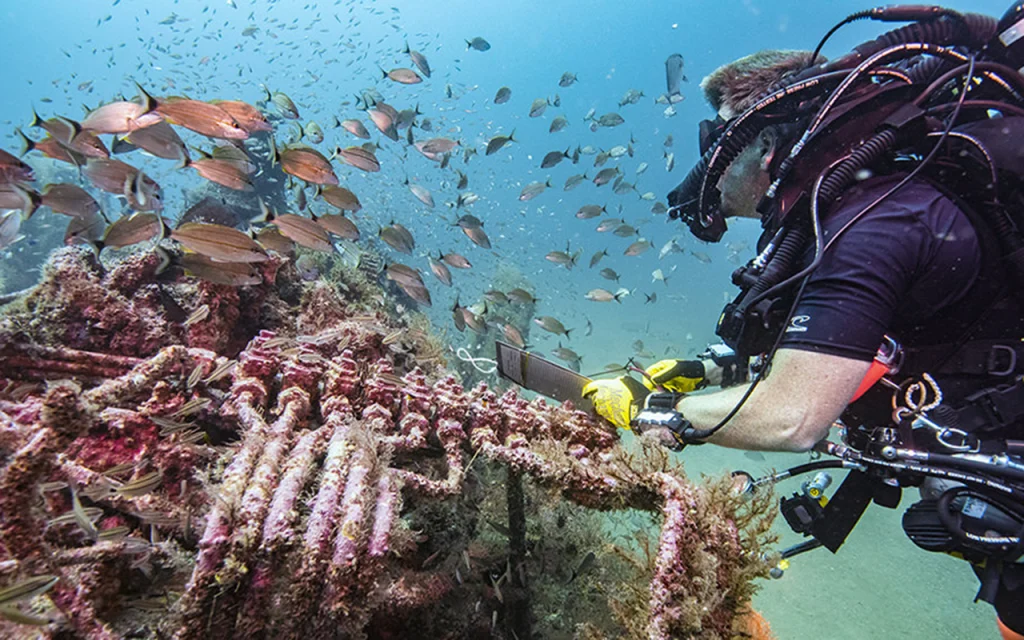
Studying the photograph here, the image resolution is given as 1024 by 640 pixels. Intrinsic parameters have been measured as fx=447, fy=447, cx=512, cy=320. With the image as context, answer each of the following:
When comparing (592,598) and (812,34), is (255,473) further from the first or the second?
(812,34)

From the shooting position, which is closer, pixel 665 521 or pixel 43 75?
pixel 665 521

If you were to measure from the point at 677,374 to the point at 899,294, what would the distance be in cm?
163

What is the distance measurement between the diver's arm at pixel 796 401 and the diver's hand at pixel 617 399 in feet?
2.15

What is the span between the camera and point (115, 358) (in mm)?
3109

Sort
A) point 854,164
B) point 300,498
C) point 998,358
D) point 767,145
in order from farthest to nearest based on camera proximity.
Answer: point 767,145 < point 998,358 < point 854,164 < point 300,498

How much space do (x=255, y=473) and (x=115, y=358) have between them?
90.7 inches

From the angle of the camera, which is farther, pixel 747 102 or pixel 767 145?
pixel 747 102

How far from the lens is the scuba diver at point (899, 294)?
2172 millimetres

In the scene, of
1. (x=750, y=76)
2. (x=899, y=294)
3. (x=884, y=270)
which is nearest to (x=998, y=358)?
(x=899, y=294)

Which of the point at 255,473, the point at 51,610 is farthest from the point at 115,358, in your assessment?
the point at 255,473

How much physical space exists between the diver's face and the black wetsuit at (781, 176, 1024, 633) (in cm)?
83

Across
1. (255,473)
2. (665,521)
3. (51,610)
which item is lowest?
(51,610)

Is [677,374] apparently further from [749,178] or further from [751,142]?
[751,142]

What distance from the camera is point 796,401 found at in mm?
2154
